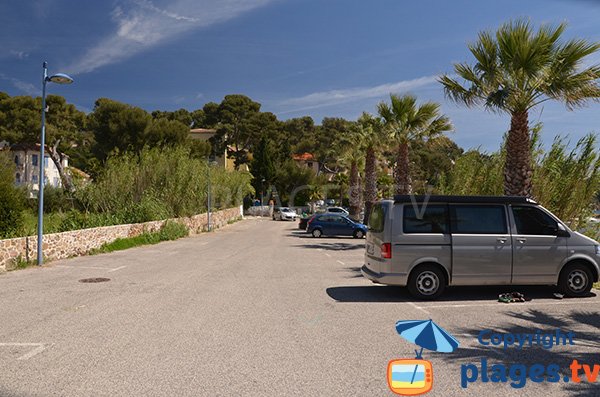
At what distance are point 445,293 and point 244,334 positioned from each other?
195 inches

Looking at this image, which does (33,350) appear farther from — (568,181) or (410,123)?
(410,123)

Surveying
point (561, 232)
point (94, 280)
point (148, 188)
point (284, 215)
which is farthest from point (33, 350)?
point (284, 215)

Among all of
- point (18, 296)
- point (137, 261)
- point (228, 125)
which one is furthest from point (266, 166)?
point (18, 296)

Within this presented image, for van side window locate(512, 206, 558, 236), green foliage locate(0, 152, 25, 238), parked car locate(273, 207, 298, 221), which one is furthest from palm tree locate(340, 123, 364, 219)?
van side window locate(512, 206, 558, 236)

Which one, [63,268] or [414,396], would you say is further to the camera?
[63,268]

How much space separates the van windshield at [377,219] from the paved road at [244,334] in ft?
4.58

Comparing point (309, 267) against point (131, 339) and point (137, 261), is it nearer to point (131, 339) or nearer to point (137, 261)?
point (137, 261)

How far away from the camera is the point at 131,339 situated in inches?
257

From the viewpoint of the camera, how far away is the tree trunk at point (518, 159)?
14.0 metres

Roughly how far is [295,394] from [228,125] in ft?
232

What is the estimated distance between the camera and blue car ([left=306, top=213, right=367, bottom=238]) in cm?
3022

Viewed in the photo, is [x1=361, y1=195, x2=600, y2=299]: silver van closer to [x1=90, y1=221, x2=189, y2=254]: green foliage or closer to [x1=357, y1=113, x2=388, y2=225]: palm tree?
[x1=90, y1=221, x2=189, y2=254]: green foliage

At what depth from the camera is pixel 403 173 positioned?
79.2ft

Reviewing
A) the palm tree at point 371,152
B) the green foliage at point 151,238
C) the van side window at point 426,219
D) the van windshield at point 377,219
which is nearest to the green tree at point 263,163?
the palm tree at point 371,152
